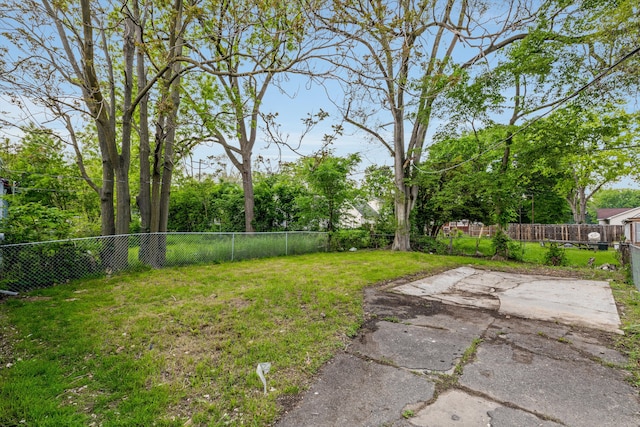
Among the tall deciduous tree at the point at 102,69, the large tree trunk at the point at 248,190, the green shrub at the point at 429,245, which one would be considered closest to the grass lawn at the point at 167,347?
the tall deciduous tree at the point at 102,69

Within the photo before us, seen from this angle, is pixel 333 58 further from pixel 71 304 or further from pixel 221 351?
pixel 71 304

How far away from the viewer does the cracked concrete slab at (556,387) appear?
197 cm

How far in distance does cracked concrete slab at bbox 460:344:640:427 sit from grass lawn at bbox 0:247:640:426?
0.40 m

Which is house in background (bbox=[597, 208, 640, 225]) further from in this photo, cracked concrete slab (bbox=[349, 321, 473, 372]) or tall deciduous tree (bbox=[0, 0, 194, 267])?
tall deciduous tree (bbox=[0, 0, 194, 267])

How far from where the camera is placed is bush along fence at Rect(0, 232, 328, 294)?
4.88m

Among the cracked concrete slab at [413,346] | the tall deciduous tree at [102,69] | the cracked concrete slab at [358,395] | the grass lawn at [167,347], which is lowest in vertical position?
the cracked concrete slab at [413,346]

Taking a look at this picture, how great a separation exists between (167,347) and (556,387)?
3522 mm

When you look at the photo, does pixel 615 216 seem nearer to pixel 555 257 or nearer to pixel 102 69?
pixel 555 257

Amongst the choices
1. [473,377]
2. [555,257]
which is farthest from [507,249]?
[473,377]

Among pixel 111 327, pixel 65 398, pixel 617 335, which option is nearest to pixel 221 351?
pixel 65 398

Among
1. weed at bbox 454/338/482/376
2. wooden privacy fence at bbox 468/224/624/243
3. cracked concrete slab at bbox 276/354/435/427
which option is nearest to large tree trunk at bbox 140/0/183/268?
cracked concrete slab at bbox 276/354/435/427

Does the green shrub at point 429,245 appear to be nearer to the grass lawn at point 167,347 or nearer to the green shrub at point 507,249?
the green shrub at point 507,249

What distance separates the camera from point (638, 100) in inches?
297

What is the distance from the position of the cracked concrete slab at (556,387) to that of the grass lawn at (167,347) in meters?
0.40
